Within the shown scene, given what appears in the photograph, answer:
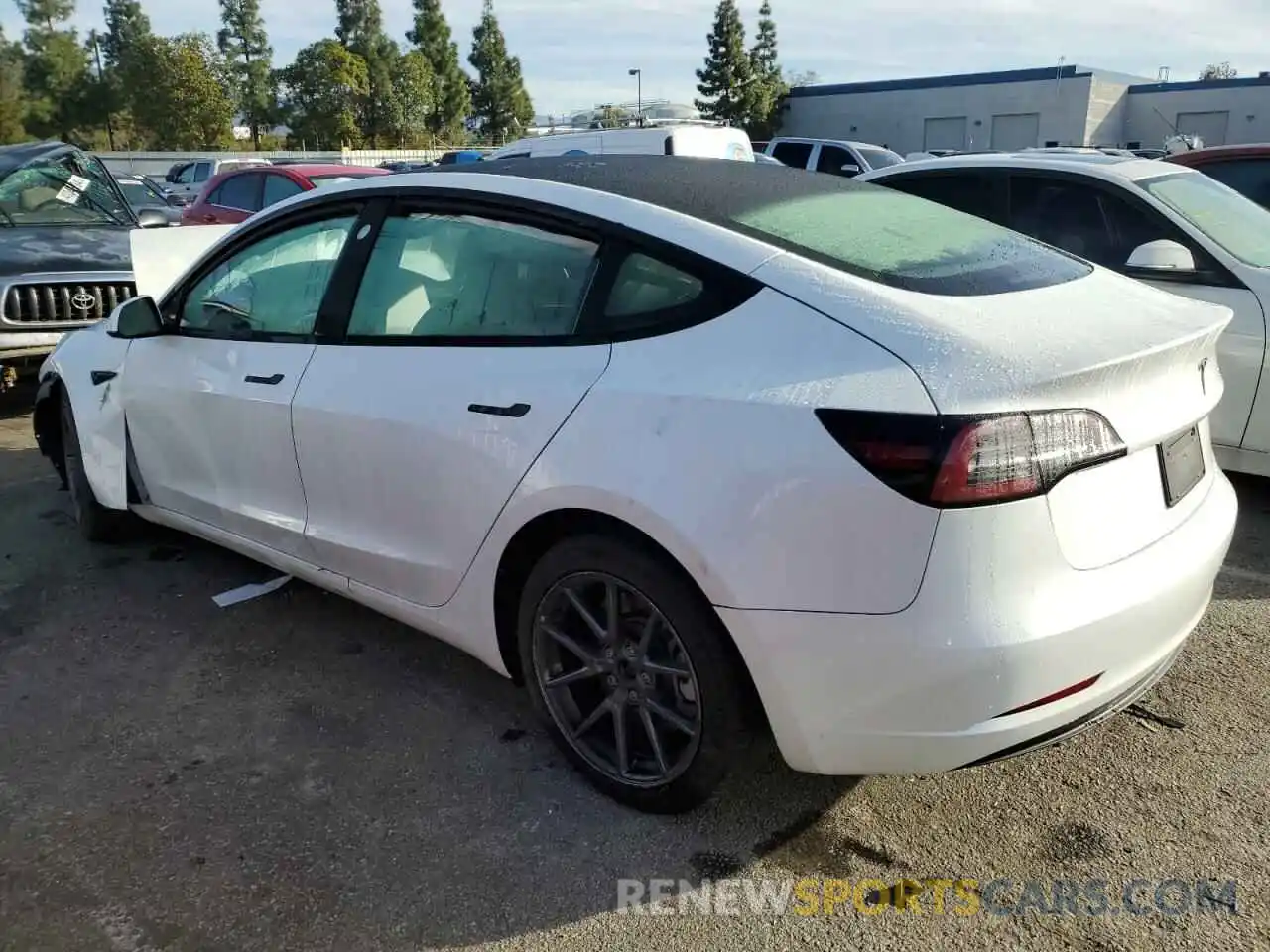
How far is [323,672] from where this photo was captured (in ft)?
11.8

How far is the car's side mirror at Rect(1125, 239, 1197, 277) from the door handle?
3.44 m

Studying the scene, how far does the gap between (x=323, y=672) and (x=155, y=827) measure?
90 centimetres

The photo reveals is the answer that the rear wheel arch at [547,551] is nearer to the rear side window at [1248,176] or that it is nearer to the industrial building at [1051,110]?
the rear side window at [1248,176]

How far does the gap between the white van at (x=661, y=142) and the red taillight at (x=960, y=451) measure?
30.5 ft

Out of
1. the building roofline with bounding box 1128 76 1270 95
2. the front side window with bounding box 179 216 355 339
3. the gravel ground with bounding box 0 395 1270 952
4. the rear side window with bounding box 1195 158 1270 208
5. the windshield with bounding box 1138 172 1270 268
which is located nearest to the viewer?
the gravel ground with bounding box 0 395 1270 952

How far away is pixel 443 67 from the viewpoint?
63312 mm

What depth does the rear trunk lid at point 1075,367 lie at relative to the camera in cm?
214

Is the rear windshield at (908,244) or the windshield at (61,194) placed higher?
the windshield at (61,194)

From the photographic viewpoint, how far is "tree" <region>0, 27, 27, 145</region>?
51.5 m

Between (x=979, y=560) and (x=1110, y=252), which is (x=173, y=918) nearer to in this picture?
(x=979, y=560)

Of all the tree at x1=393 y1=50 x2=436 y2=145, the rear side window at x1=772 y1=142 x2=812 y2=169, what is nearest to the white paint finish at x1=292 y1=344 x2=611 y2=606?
the rear side window at x1=772 y1=142 x2=812 y2=169

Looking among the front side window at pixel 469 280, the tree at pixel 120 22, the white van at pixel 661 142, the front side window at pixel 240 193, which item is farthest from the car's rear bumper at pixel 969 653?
the tree at pixel 120 22

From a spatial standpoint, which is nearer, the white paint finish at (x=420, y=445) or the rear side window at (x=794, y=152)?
the white paint finish at (x=420, y=445)

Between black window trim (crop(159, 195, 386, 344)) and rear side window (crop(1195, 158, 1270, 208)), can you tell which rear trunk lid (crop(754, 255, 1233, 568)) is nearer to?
black window trim (crop(159, 195, 386, 344))
